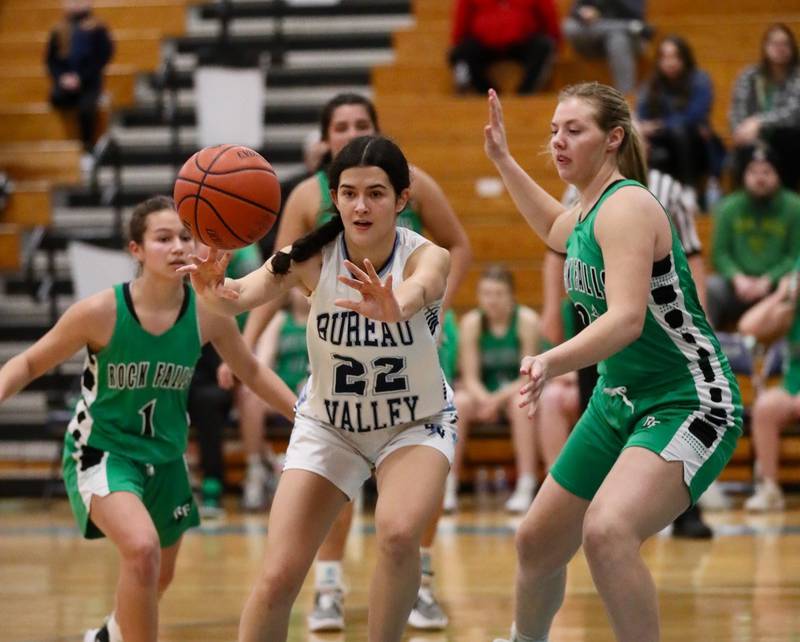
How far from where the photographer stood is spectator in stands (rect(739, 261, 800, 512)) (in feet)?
29.4

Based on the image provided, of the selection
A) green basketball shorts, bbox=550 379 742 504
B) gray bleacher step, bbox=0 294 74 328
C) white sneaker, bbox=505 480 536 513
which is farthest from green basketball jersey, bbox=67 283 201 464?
gray bleacher step, bbox=0 294 74 328

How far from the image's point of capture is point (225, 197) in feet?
14.5

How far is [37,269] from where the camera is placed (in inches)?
460

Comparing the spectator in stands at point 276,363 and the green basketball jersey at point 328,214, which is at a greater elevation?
the green basketball jersey at point 328,214

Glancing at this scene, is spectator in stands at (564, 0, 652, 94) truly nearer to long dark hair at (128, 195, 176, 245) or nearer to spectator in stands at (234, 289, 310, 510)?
spectator in stands at (234, 289, 310, 510)

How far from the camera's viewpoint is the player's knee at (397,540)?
4.04 m

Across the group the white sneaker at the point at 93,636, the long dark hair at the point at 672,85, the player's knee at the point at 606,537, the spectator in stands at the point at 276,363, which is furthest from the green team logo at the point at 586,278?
the long dark hair at the point at 672,85

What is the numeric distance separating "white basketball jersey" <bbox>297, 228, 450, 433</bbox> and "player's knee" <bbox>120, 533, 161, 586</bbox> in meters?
0.72

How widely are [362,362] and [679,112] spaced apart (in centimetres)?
670

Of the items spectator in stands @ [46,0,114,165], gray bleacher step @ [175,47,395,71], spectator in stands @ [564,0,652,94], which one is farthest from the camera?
gray bleacher step @ [175,47,395,71]

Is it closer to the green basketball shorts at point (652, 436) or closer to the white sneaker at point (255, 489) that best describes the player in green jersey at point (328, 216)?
the green basketball shorts at point (652, 436)

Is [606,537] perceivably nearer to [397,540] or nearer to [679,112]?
[397,540]

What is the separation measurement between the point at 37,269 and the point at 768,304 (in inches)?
231

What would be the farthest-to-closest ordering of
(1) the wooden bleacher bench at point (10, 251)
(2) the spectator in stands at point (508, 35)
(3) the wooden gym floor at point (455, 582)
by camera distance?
1. (1) the wooden bleacher bench at point (10, 251)
2. (2) the spectator in stands at point (508, 35)
3. (3) the wooden gym floor at point (455, 582)
